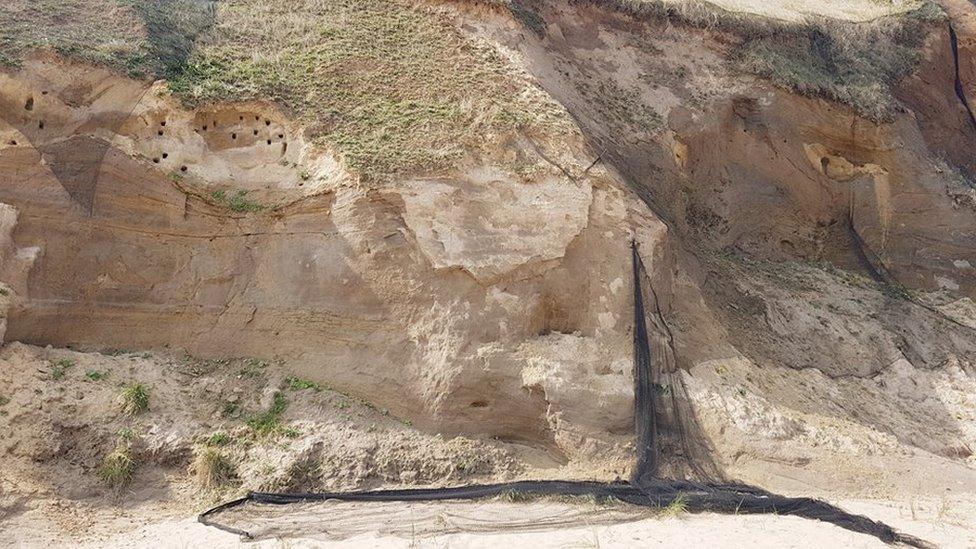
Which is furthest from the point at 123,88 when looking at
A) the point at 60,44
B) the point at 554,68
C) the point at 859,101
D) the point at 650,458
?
the point at 859,101

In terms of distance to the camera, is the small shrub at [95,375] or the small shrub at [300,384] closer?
the small shrub at [95,375]

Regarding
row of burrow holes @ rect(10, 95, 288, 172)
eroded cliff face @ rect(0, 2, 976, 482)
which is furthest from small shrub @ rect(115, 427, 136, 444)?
row of burrow holes @ rect(10, 95, 288, 172)

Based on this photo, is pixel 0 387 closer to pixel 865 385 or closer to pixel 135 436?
pixel 135 436

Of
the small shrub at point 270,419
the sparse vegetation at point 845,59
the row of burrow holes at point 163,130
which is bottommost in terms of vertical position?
the small shrub at point 270,419

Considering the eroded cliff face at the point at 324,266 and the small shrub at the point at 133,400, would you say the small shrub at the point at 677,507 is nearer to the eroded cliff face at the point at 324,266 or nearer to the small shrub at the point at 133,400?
the eroded cliff face at the point at 324,266

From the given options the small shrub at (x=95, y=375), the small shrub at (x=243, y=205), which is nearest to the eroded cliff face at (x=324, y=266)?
the small shrub at (x=243, y=205)

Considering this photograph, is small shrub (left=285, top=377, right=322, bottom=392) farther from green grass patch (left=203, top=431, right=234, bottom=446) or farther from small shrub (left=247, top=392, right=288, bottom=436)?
green grass patch (left=203, top=431, right=234, bottom=446)
